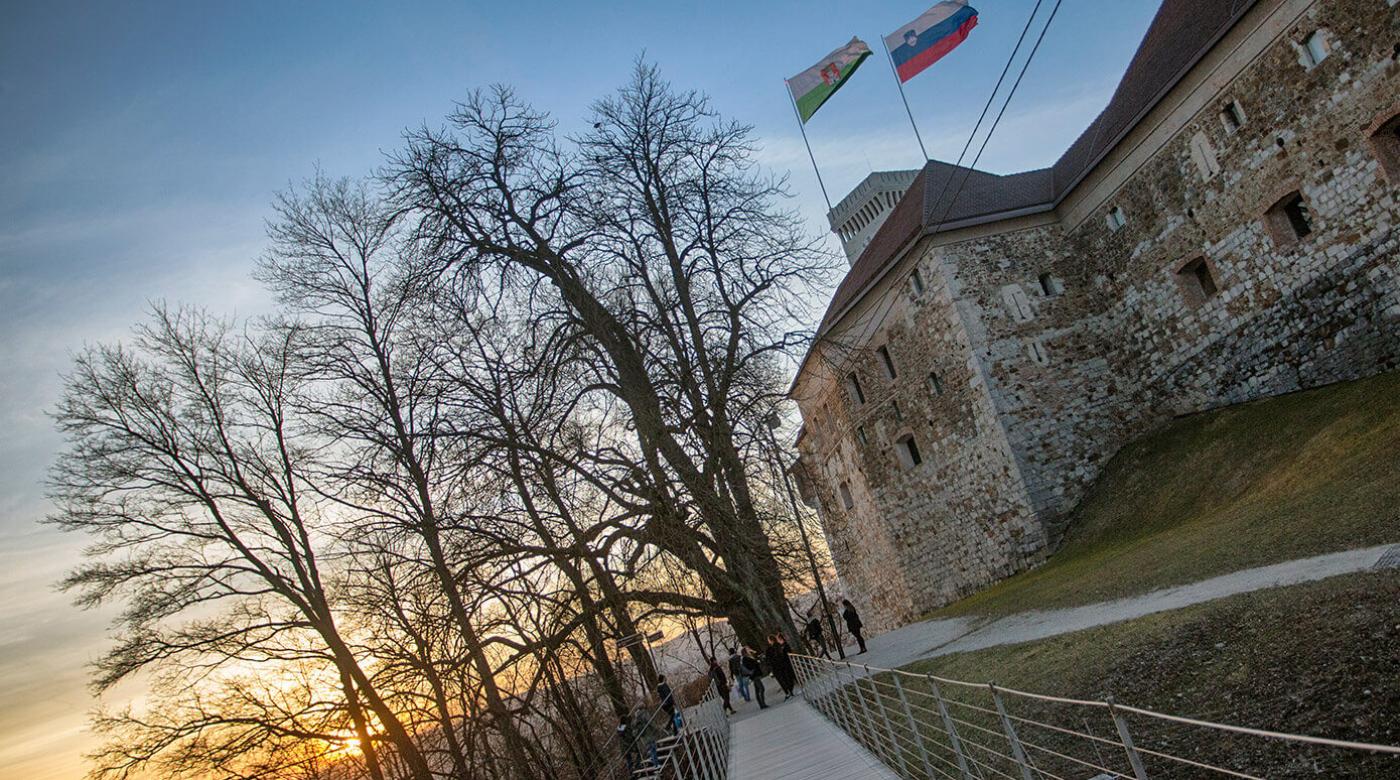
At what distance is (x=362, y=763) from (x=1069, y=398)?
19.6 metres

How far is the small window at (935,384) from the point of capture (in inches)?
981

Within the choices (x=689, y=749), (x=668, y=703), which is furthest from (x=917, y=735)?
(x=668, y=703)

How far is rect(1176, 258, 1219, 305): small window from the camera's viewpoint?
2041 cm

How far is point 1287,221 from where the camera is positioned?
17859 millimetres

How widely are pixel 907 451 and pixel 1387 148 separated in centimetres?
1494

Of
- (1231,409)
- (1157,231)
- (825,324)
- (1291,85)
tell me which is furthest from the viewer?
(825,324)

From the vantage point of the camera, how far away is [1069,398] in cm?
2291

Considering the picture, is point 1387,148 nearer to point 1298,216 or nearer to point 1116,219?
point 1298,216

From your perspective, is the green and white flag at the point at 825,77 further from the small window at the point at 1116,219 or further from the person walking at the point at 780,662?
the person walking at the point at 780,662

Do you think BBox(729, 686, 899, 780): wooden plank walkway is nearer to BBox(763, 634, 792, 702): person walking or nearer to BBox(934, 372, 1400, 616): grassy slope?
BBox(763, 634, 792, 702): person walking

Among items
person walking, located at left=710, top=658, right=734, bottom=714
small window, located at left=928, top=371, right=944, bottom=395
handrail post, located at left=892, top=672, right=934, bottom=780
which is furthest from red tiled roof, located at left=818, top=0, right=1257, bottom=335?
handrail post, located at left=892, top=672, right=934, bottom=780

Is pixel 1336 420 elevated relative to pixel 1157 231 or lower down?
lower down

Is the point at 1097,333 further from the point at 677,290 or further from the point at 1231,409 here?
the point at 677,290

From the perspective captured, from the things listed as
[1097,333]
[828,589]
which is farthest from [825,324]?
[828,589]
